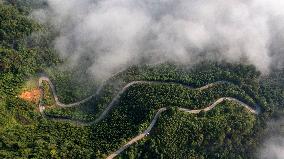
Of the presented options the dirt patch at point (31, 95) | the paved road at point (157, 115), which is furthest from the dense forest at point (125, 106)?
the dirt patch at point (31, 95)

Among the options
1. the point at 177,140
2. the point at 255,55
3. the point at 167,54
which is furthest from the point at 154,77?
the point at 255,55

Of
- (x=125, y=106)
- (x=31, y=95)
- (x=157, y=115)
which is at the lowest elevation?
(x=157, y=115)

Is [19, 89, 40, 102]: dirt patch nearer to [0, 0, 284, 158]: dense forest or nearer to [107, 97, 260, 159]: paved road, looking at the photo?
[0, 0, 284, 158]: dense forest

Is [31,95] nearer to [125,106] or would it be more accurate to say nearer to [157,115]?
[125,106]

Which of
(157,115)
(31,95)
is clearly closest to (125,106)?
(157,115)

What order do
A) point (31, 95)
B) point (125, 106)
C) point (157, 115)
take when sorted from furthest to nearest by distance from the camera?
point (31, 95)
point (125, 106)
point (157, 115)

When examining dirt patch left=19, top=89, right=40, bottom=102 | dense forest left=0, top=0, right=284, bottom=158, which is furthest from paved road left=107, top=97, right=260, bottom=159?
dirt patch left=19, top=89, right=40, bottom=102

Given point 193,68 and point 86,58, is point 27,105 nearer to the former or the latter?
Result: point 86,58
